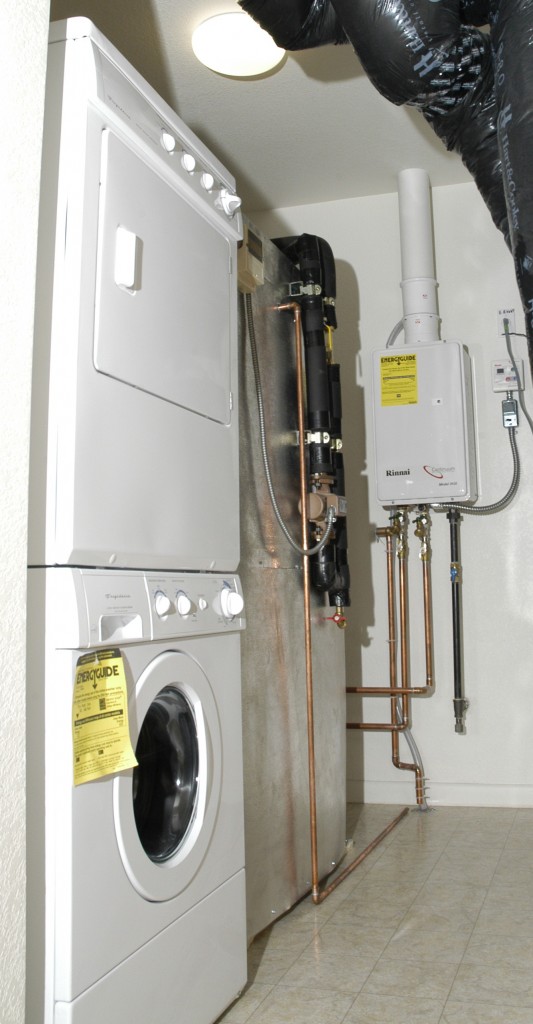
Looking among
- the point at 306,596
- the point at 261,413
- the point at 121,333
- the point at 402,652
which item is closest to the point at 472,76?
the point at 121,333

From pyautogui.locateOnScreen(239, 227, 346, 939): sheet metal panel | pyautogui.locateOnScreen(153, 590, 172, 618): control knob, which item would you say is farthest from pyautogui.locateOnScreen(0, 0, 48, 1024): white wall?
pyautogui.locateOnScreen(239, 227, 346, 939): sheet metal panel

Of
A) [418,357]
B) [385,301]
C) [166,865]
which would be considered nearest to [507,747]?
[418,357]

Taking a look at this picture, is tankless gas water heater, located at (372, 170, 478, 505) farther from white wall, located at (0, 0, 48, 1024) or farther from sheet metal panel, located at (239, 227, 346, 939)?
white wall, located at (0, 0, 48, 1024)

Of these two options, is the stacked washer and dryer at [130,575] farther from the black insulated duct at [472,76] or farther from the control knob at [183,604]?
the black insulated duct at [472,76]

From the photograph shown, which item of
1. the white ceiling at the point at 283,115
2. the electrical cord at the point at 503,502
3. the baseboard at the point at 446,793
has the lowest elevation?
the baseboard at the point at 446,793

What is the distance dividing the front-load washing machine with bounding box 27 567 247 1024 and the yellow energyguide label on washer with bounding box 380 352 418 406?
1838 millimetres

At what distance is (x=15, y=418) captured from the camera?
1.27 m

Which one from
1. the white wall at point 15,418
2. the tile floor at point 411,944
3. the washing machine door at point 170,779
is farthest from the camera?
the tile floor at point 411,944

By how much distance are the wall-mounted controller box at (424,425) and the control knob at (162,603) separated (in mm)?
2094

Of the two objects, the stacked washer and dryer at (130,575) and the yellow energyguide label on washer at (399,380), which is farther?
the yellow energyguide label on washer at (399,380)

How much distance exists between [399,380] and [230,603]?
1965 millimetres

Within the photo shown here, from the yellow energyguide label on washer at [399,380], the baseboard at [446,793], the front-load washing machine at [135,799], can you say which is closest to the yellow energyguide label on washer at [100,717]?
the front-load washing machine at [135,799]

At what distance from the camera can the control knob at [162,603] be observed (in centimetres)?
163

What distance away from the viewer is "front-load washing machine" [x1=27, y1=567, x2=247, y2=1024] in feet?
4.37
